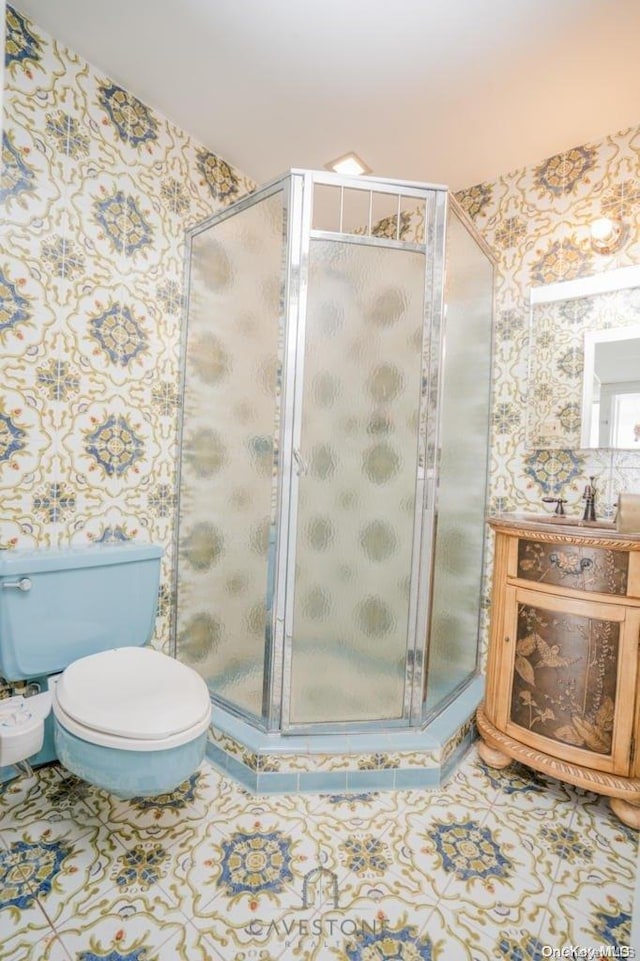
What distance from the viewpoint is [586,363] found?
5.98 feet

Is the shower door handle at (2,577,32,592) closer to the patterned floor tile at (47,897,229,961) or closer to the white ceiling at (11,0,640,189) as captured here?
the patterned floor tile at (47,897,229,961)

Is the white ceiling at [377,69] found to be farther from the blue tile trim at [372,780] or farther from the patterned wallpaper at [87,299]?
the blue tile trim at [372,780]

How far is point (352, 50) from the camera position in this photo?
148cm

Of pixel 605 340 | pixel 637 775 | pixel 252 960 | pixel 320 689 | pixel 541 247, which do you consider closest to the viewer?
pixel 252 960

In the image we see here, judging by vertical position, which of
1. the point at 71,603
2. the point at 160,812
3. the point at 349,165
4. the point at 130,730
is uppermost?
the point at 349,165

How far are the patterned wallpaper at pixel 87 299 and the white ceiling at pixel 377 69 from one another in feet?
0.52

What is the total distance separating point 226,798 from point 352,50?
2.41 metres

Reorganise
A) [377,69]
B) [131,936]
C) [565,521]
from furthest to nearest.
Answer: [565,521], [377,69], [131,936]

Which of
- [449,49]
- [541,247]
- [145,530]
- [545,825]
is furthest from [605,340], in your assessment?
[145,530]

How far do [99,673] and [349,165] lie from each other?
85.6 inches

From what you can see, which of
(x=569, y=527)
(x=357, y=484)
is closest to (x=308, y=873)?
(x=357, y=484)

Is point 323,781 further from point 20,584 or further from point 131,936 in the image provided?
point 20,584

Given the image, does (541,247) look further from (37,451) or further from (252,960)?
(252,960)

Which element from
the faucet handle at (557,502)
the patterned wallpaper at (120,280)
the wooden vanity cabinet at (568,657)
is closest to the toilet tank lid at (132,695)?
the patterned wallpaper at (120,280)
